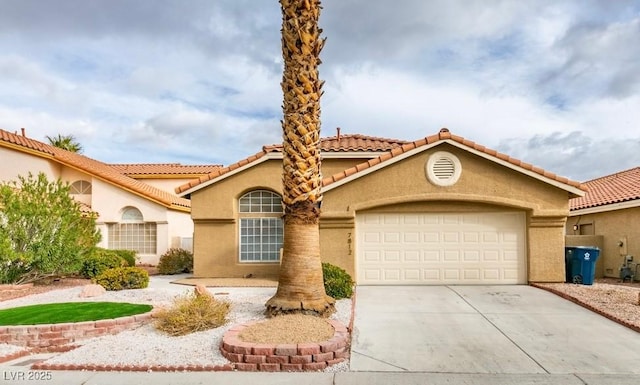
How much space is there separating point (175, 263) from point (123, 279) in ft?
21.8

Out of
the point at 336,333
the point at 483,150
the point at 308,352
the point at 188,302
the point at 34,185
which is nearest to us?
the point at 308,352

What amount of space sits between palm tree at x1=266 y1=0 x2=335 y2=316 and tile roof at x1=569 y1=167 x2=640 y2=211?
11.8m

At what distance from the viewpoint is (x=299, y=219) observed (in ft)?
34.5

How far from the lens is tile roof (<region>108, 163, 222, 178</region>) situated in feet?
112

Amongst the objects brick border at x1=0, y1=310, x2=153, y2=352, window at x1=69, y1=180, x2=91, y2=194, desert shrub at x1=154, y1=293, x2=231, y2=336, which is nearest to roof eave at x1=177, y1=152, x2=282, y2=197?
desert shrub at x1=154, y1=293, x2=231, y2=336

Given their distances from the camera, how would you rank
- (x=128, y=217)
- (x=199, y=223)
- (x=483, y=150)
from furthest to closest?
(x=128, y=217) → (x=199, y=223) → (x=483, y=150)

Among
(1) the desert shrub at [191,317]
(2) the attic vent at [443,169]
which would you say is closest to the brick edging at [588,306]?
(2) the attic vent at [443,169]

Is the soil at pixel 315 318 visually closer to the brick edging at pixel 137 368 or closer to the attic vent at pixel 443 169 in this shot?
the brick edging at pixel 137 368

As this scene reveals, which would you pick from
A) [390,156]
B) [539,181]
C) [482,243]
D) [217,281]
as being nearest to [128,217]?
[217,281]

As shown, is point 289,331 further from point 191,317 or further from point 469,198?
point 469,198

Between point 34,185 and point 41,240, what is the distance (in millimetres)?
1861

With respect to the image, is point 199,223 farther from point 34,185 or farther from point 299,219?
point 299,219

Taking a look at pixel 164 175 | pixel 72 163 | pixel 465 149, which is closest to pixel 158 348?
pixel 465 149

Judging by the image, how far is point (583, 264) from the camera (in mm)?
15211
